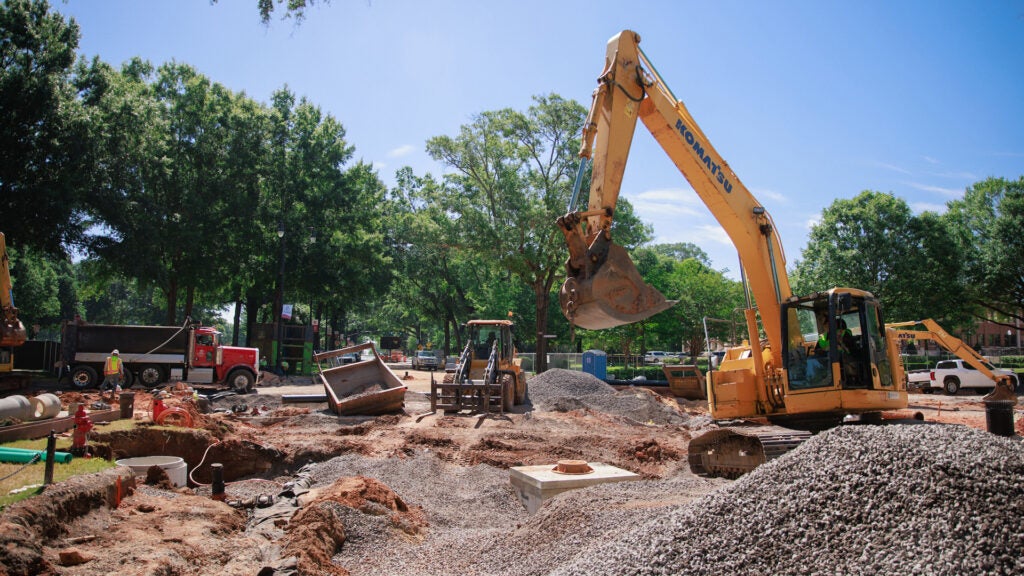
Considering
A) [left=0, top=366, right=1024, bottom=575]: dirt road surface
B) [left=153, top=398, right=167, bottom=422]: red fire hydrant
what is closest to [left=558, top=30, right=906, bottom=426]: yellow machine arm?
[left=0, top=366, right=1024, bottom=575]: dirt road surface

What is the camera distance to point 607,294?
28.3 feet

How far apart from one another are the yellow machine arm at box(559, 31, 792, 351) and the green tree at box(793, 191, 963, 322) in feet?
90.1

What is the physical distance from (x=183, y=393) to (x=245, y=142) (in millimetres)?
19274

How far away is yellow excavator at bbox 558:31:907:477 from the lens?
8867 millimetres

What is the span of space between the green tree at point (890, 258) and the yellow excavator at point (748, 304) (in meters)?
27.5

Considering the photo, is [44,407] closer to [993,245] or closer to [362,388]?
[362,388]

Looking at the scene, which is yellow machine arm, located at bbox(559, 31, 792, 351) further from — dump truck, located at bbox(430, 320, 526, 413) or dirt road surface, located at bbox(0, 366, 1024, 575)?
dump truck, located at bbox(430, 320, 526, 413)

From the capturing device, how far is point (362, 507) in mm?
8156

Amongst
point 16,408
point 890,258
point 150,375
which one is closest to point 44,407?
point 16,408

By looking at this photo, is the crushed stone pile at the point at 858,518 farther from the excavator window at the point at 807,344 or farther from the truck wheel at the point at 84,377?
the truck wheel at the point at 84,377

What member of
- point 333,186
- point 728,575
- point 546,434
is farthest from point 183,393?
point 333,186

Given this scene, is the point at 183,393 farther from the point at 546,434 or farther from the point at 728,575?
the point at 728,575

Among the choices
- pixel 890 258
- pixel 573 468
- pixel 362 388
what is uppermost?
pixel 890 258

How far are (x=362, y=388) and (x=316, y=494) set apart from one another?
374 inches
